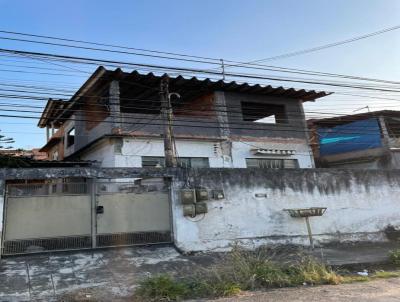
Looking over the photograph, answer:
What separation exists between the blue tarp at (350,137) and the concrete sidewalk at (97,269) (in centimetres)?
1091

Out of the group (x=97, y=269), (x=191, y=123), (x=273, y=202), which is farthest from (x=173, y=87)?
(x=97, y=269)

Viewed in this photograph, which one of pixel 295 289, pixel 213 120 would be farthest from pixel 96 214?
pixel 213 120

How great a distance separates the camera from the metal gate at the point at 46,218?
8844 millimetres

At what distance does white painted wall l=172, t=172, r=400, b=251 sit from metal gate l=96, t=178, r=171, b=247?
40 cm

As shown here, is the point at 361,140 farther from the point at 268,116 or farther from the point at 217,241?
the point at 217,241

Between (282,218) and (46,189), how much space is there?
6.48 meters

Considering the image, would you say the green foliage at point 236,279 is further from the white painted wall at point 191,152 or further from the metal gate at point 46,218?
the white painted wall at point 191,152

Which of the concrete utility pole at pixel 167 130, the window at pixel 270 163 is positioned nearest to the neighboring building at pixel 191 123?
the window at pixel 270 163

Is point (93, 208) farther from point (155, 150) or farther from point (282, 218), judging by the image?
point (155, 150)

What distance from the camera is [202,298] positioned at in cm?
661

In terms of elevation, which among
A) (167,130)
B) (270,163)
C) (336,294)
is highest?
(167,130)

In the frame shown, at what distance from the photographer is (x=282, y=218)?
37.6 ft

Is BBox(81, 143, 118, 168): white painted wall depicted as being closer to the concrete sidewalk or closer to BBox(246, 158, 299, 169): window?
the concrete sidewalk

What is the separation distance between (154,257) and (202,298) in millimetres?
2770
